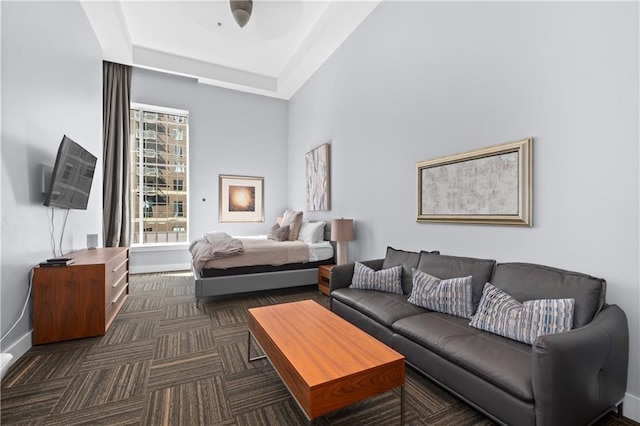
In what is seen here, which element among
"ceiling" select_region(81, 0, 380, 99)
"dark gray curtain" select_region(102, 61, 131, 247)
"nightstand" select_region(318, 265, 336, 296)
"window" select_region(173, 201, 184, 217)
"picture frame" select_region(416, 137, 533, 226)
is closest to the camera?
"picture frame" select_region(416, 137, 533, 226)

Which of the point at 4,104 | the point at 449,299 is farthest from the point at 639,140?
the point at 4,104

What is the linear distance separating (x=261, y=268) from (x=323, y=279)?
90 cm

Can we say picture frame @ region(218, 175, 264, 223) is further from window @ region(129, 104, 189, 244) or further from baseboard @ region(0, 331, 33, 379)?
baseboard @ region(0, 331, 33, 379)

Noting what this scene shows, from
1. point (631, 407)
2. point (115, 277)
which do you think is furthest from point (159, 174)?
point (631, 407)

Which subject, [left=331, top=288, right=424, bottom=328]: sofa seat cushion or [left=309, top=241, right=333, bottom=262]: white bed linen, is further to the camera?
[left=309, top=241, right=333, bottom=262]: white bed linen

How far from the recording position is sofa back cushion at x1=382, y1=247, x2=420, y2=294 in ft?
9.09

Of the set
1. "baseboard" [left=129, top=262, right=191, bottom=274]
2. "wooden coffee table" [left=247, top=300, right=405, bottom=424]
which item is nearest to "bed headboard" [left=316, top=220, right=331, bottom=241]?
"wooden coffee table" [left=247, top=300, right=405, bottom=424]

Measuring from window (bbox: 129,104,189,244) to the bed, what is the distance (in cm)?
186

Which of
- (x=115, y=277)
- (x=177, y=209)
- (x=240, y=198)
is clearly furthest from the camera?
(x=240, y=198)

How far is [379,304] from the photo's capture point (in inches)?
96.9

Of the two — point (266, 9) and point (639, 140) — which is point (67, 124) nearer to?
point (266, 9)

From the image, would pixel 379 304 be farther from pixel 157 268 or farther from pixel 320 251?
pixel 157 268

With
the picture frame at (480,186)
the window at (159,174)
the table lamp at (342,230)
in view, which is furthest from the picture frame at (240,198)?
the picture frame at (480,186)

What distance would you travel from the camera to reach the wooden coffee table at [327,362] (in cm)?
135
